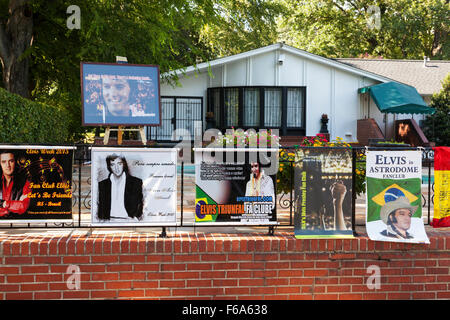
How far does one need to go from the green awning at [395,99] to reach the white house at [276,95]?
77cm

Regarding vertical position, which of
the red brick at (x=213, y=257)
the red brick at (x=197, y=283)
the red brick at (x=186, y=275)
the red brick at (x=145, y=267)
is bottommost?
the red brick at (x=197, y=283)

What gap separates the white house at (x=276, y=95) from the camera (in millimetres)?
17734

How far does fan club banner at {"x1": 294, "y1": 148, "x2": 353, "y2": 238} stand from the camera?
4926mm

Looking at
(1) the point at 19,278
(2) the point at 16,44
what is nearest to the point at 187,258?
(1) the point at 19,278

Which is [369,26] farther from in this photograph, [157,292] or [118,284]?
[118,284]

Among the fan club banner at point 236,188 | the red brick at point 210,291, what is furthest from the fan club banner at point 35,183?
the red brick at point 210,291

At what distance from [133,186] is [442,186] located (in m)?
3.42

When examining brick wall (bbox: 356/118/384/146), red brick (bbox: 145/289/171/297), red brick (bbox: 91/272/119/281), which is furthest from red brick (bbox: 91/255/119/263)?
brick wall (bbox: 356/118/384/146)

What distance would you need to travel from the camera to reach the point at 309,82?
17.8m

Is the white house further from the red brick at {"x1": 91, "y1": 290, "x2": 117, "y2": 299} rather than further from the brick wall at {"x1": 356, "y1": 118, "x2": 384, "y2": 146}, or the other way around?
the red brick at {"x1": 91, "y1": 290, "x2": 117, "y2": 299}

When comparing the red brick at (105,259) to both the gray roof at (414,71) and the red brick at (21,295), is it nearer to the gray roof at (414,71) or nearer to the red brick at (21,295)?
the red brick at (21,295)

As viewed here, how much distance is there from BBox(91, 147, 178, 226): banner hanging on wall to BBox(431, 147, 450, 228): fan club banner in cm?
293

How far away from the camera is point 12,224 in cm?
516
